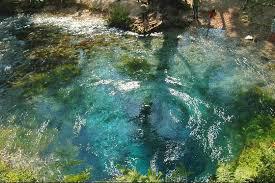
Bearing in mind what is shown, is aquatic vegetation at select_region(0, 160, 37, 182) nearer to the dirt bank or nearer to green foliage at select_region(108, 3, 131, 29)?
green foliage at select_region(108, 3, 131, 29)

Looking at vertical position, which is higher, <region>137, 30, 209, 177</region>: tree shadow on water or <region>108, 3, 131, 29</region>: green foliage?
<region>108, 3, 131, 29</region>: green foliage

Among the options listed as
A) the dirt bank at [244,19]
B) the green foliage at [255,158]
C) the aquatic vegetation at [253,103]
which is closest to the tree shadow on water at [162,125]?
the green foliage at [255,158]

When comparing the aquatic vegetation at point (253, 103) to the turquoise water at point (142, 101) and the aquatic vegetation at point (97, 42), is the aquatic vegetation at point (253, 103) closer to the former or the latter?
the turquoise water at point (142, 101)

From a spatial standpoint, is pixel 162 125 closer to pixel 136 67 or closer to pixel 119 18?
pixel 136 67

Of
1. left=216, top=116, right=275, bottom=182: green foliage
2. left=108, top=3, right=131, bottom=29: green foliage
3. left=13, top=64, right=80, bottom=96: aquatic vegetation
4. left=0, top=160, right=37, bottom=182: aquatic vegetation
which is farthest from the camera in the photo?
left=108, top=3, right=131, bottom=29: green foliage

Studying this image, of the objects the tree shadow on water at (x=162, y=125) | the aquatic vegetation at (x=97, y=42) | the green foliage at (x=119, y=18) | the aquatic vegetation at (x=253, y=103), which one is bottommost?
the tree shadow on water at (x=162, y=125)

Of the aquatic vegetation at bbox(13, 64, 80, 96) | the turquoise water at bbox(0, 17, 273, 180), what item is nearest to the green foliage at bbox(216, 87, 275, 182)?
the turquoise water at bbox(0, 17, 273, 180)
